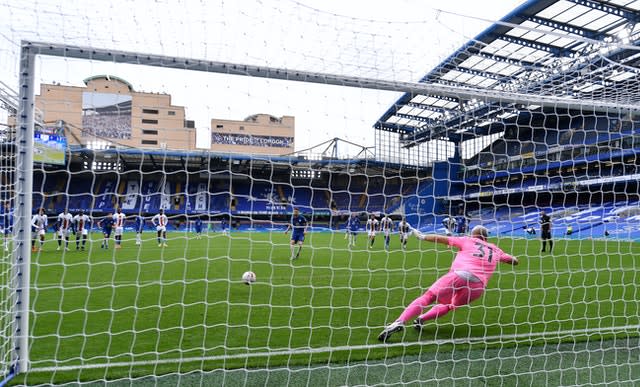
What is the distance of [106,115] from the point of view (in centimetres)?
457

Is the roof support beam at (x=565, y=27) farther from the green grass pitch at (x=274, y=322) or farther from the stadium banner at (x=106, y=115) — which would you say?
the stadium banner at (x=106, y=115)

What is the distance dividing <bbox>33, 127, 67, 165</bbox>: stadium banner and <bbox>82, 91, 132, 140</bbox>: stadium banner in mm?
239

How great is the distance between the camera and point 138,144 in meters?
4.37

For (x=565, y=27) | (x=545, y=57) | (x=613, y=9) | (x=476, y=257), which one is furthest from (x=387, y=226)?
(x=565, y=27)

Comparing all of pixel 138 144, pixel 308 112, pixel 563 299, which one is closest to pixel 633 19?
pixel 563 299

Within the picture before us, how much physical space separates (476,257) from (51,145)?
4.36 meters

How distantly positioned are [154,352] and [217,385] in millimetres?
1059

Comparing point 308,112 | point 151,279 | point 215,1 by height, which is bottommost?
point 151,279

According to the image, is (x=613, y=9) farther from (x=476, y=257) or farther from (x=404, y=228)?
(x=476, y=257)

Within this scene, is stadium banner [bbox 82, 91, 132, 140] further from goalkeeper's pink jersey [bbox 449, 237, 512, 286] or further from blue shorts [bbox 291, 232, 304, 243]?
blue shorts [bbox 291, 232, 304, 243]

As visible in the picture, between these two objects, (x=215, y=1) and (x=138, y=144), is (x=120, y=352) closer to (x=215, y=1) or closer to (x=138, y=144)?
(x=138, y=144)

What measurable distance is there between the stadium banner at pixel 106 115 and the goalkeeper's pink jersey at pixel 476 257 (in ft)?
11.6

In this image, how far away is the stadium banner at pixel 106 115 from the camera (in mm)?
3816

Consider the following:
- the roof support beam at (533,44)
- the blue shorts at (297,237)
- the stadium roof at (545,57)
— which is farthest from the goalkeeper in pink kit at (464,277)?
the roof support beam at (533,44)
